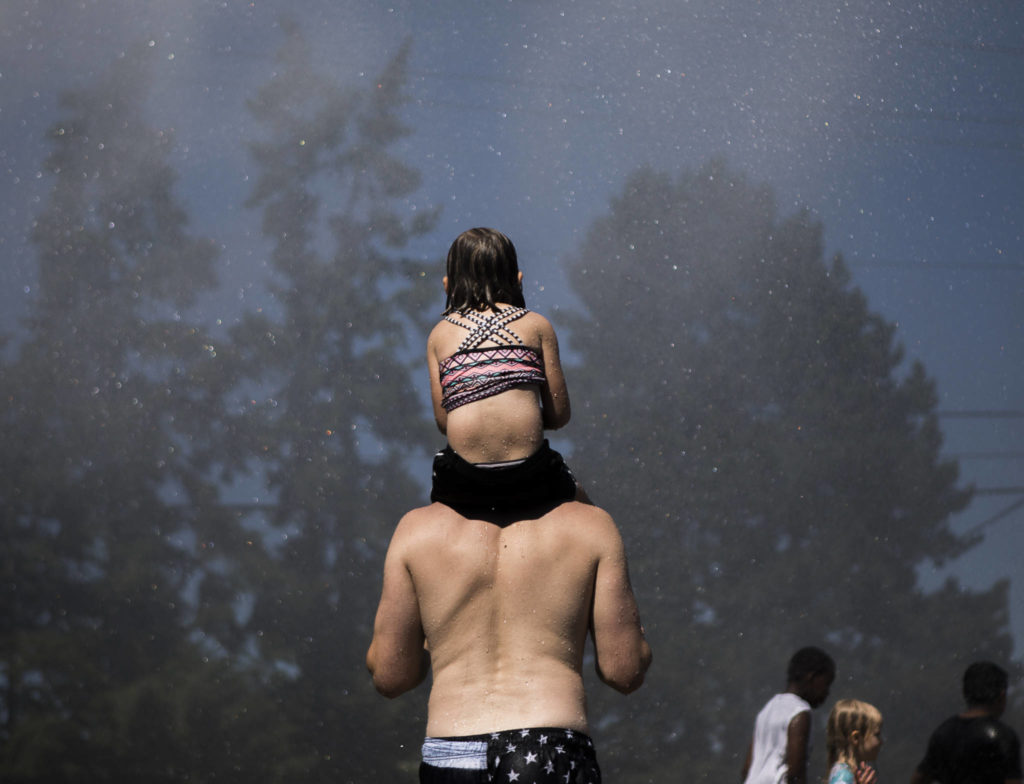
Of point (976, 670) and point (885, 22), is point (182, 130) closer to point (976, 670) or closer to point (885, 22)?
point (885, 22)

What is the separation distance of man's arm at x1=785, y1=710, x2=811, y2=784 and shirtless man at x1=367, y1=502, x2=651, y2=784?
181 cm

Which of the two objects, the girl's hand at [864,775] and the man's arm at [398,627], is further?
the girl's hand at [864,775]

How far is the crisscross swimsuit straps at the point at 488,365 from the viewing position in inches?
82.7

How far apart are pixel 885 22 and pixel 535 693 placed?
19.1 feet

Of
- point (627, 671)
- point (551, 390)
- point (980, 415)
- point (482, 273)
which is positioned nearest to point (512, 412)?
point (551, 390)

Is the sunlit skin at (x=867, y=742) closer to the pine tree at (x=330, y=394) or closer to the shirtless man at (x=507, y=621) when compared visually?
the shirtless man at (x=507, y=621)

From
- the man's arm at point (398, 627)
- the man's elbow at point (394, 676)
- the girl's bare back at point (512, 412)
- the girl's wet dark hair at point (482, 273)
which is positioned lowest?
the man's elbow at point (394, 676)

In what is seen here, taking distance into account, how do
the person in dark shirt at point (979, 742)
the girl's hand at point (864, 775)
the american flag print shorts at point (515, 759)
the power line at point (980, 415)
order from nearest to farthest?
the american flag print shorts at point (515, 759) < the girl's hand at point (864, 775) < the person in dark shirt at point (979, 742) < the power line at point (980, 415)

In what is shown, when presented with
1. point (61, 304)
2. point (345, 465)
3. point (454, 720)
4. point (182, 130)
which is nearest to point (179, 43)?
point (182, 130)

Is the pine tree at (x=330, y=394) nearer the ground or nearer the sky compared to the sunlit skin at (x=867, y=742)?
nearer the sky

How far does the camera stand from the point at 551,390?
7.07 feet

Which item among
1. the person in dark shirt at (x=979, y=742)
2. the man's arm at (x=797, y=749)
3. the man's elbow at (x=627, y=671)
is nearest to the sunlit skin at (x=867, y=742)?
the man's arm at (x=797, y=749)

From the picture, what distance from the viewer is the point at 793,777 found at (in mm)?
3686

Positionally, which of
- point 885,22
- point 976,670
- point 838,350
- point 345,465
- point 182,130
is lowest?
point 976,670
